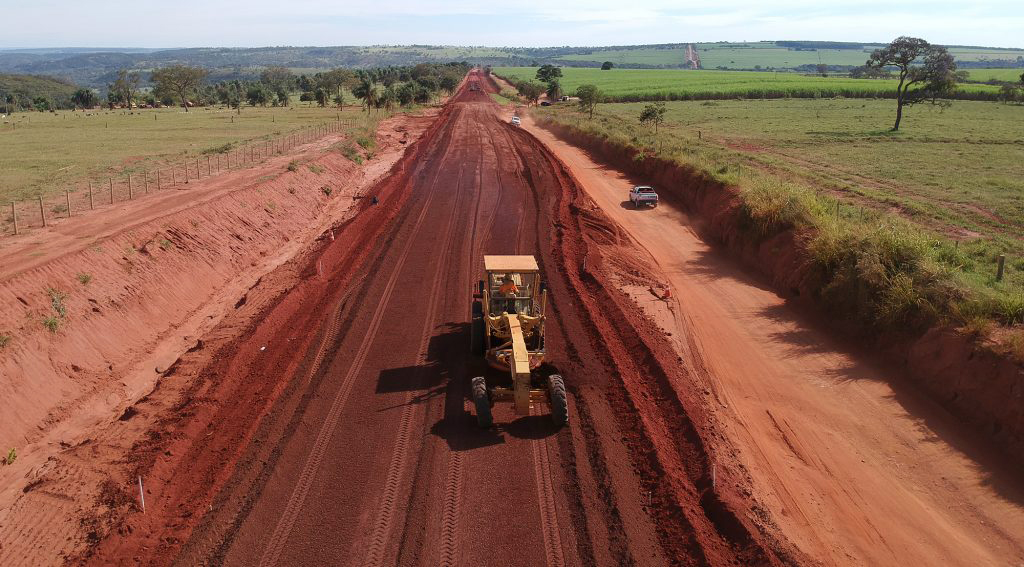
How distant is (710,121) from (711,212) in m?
47.9

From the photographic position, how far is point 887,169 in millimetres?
46219

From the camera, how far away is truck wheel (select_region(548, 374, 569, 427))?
14.2 m

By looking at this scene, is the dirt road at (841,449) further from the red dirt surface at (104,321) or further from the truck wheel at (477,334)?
the red dirt surface at (104,321)

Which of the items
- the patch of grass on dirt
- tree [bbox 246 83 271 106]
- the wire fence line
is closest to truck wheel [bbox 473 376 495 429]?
the wire fence line

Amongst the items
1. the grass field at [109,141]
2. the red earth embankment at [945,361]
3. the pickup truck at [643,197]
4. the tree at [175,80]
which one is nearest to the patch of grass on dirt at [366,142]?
the grass field at [109,141]

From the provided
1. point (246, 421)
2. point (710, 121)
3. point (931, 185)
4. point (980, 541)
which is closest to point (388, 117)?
point (710, 121)

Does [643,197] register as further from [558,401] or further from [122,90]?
[122,90]

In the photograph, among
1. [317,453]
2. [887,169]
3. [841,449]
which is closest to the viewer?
[317,453]

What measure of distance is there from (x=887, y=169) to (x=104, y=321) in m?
46.2

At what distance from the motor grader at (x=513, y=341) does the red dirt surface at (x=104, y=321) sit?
7435 millimetres

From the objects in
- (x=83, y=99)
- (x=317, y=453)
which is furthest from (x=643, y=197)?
(x=83, y=99)

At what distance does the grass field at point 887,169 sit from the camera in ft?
75.0

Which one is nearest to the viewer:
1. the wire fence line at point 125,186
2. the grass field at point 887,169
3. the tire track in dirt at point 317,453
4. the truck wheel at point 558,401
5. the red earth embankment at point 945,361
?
the tire track in dirt at point 317,453

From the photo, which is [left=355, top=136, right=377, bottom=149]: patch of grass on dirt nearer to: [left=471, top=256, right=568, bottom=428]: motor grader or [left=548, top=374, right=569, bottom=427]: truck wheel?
[left=471, top=256, right=568, bottom=428]: motor grader
